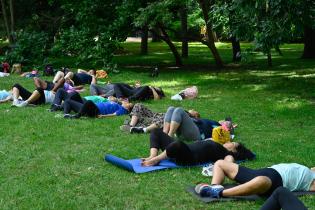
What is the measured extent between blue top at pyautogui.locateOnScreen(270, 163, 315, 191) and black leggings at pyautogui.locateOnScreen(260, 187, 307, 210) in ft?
3.19

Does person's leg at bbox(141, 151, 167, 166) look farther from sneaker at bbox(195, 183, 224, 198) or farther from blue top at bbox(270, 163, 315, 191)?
blue top at bbox(270, 163, 315, 191)

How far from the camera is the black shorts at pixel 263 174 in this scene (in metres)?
5.42

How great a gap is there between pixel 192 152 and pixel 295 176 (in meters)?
1.62

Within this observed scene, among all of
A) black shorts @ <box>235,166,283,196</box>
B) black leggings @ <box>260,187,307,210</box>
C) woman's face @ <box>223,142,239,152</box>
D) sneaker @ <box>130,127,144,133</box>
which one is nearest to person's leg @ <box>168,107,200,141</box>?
sneaker @ <box>130,127,144,133</box>

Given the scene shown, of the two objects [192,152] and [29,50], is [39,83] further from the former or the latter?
[29,50]

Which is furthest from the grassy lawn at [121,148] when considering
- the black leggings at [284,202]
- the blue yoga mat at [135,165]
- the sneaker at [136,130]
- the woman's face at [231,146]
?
the black leggings at [284,202]

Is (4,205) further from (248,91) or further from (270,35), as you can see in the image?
(248,91)

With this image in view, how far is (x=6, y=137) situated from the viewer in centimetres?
875

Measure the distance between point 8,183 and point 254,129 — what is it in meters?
5.25

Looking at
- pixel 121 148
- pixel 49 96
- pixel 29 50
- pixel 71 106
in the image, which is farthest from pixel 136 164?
pixel 29 50

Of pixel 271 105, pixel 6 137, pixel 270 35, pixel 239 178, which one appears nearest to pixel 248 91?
pixel 271 105

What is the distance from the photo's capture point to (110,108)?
10977 millimetres

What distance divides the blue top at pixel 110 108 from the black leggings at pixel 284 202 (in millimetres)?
6654

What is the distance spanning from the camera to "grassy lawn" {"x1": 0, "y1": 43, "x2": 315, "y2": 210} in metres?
5.54
